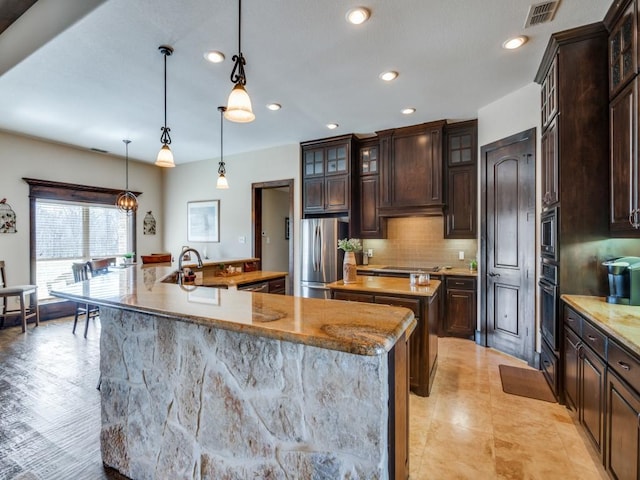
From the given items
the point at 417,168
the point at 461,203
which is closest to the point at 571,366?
the point at 461,203

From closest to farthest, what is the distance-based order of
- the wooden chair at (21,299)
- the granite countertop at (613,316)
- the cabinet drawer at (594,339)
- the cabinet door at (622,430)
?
the cabinet door at (622,430), the granite countertop at (613,316), the cabinet drawer at (594,339), the wooden chair at (21,299)

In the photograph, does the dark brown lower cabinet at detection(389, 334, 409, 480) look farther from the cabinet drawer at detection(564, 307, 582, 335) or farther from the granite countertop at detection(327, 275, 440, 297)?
the cabinet drawer at detection(564, 307, 582, 335)

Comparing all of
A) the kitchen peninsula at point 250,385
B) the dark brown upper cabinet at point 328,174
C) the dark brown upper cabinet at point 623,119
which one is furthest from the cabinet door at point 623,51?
the dark brown upper cabinet at point 328,174

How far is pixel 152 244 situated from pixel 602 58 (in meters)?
7.46

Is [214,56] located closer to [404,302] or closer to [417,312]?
[404,302]

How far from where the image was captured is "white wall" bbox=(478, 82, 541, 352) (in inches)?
126

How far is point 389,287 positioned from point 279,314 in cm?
174

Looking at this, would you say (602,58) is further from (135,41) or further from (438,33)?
(135,41)

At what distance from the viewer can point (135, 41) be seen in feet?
8.27

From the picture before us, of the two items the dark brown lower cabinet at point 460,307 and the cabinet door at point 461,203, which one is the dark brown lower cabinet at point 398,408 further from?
the cabinet door at point 461,203

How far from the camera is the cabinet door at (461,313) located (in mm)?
4086

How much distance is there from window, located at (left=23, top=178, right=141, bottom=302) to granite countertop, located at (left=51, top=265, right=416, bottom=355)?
14.4 feet

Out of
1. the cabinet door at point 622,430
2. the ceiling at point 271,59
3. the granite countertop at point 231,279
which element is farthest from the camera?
the granite countertop at point 231,279

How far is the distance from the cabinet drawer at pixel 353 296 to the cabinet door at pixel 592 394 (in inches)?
59.2
